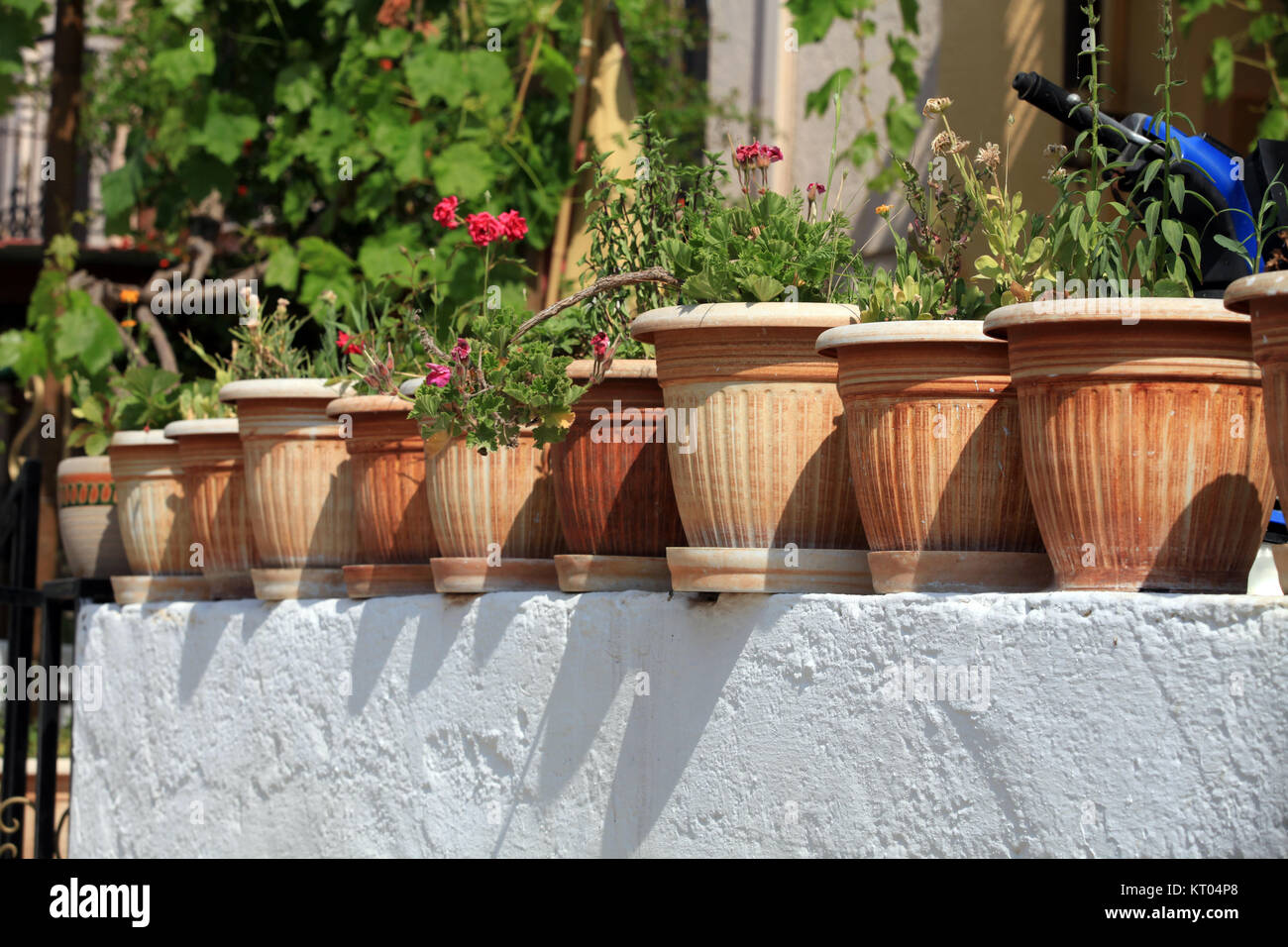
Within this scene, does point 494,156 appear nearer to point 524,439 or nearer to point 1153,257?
point 524,439

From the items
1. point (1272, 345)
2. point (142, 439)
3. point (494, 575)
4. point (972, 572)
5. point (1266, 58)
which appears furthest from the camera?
point (1266, 58)

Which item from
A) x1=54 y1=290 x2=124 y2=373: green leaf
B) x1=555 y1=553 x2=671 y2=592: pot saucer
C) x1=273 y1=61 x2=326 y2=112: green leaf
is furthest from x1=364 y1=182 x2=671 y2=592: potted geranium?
x1=273 y1=61 x2=326 y2=112: green leaf

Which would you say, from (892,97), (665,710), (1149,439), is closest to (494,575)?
(665,710)

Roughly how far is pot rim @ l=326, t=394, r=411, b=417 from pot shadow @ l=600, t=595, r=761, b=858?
2.86 feet

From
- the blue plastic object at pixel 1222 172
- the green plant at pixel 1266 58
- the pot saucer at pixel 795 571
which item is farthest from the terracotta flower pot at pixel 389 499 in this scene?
the green plant at pixel 1266 58

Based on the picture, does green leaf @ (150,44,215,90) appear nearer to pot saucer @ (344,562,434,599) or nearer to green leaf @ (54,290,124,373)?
green leaf @ (54,290,124,373)

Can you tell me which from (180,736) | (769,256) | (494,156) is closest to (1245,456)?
(769,256)

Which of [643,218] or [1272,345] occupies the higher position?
[643,218]

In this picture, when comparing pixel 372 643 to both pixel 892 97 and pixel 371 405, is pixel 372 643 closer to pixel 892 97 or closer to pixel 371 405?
pixel 371 405

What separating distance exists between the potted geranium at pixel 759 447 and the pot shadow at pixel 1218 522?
22.1 inches

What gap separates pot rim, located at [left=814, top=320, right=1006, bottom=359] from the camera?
240 centimetres

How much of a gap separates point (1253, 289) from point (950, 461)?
1.92ft

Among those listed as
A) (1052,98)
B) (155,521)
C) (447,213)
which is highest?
(1052,98)

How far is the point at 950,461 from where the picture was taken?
241cm
